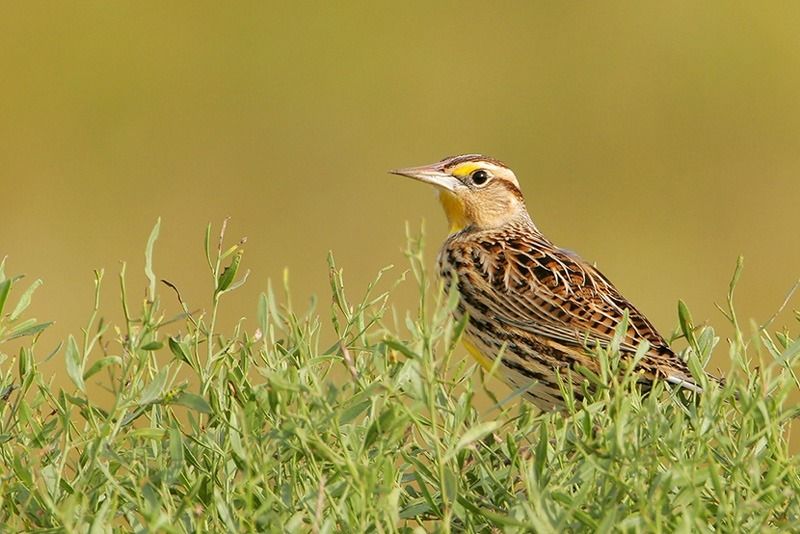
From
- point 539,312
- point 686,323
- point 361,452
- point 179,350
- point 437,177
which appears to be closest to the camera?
point 361,452

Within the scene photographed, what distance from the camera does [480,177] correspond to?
3.84 metres

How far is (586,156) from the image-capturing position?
8.49 m

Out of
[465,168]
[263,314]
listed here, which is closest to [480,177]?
[465,168]

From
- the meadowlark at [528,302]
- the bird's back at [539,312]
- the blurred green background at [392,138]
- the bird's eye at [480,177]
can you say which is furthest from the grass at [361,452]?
the blurred green background at [392,138]

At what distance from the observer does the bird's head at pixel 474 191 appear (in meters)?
3.78

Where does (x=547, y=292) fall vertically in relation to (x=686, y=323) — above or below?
below

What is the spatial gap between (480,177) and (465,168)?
0.04 m

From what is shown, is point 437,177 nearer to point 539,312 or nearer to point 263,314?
point 539,312

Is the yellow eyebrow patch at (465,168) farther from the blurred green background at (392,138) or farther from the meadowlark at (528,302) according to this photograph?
the blurred green background at (392,138)

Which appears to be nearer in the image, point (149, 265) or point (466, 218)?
point (149, 265)

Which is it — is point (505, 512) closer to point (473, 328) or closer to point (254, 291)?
point (473, 328)

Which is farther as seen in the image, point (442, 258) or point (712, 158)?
point (712, 158)

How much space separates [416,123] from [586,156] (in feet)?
3.08

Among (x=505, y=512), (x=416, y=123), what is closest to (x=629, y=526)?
(x=505, y=512)
